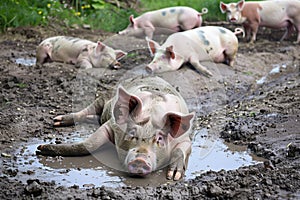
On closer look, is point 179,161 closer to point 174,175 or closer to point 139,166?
point 174,175

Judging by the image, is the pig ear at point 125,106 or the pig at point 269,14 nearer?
the pig ear at point 125,106

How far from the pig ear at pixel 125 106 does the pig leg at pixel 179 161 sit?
49 cm

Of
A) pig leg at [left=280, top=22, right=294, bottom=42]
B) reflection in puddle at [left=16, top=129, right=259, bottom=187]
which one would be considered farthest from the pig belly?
reflection in puddle at [left=16, top=129, right=259, bottom=187]

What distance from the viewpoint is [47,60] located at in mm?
8867

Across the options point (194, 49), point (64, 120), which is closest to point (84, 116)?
point (64, 120)

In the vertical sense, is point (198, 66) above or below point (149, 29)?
above

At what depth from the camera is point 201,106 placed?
22.5ft

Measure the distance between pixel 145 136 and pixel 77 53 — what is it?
15.2 feet

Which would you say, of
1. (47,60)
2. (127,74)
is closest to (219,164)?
(127,74)

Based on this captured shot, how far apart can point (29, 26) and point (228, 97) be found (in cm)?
494

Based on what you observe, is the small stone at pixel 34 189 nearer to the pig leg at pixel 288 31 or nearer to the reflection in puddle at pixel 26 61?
the reflection in puddle at pixel 26 61

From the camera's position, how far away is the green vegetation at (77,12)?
34.1 ft

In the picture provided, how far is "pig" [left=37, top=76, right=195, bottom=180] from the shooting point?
4379 millimetres

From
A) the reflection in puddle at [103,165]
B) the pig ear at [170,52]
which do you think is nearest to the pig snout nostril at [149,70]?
the pig ear at [170,52]
